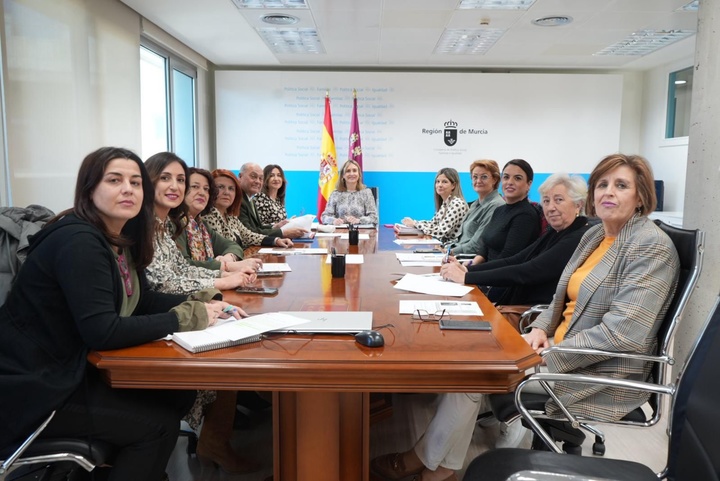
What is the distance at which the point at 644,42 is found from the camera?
5879mm

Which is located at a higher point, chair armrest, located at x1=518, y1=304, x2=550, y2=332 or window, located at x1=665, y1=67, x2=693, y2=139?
window, located at x1=665, y1=67, x2=693, y2=139

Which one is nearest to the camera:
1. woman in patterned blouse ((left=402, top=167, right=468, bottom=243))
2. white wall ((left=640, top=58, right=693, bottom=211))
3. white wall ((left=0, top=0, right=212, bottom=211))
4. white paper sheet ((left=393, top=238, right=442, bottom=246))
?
white wall ((left=0, top=0, right=212, bottom=211))

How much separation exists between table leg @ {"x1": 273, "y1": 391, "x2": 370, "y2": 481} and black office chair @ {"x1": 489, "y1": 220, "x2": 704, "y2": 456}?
0.46 meters

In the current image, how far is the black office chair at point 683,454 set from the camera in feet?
3.56

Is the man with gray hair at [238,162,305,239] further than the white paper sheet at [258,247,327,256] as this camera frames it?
Yes

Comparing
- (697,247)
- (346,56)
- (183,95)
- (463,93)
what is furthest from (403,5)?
(697,247)

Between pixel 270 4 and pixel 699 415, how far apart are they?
14.8 ft

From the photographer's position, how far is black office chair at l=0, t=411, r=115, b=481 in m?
1.36

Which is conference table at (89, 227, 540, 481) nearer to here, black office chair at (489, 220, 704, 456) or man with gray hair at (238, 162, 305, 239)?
black office chair at (489, 220, 704, 456)

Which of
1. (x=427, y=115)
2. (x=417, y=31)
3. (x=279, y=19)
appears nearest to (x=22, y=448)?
(x=279, y=19)

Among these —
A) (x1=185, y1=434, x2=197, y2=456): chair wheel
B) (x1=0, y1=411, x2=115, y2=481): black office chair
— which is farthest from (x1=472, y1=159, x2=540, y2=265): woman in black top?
(x1=0, y1=411, x2=115, y2=481): black office chair

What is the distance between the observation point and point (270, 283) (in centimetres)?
226

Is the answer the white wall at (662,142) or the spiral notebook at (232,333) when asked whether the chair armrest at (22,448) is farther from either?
the white wall at (662,142)

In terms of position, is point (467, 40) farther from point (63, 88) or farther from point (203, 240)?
point (203, 240)
